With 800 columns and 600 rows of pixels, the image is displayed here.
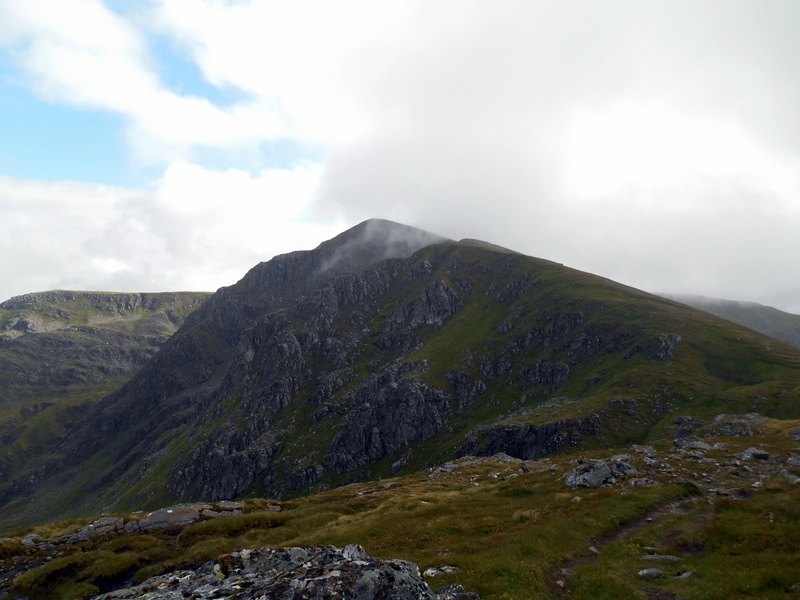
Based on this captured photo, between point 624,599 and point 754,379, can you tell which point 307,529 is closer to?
point 624,599

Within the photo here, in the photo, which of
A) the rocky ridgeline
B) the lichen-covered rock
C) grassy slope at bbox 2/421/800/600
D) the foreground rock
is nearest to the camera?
the foreground rock

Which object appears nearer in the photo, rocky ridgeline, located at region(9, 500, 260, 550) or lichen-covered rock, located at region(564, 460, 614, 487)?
rocky ridgeline, located at region(9, 500, 260, 550)

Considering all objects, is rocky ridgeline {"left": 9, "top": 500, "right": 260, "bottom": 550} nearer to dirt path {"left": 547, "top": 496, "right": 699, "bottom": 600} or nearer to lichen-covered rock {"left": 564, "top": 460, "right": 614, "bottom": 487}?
lichen-covered rock {"left": 564, "top": 460, "right": 614, "bottom": 487}

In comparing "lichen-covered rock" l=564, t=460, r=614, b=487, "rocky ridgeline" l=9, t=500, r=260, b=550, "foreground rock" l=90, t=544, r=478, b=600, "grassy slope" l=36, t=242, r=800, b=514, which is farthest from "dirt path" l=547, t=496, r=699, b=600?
"grassy slope" l=36, t=242, r=800, b=514

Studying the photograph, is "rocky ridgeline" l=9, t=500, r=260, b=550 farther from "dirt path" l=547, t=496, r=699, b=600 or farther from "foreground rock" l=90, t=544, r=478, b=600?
"dirt path" l=547, t=496, r=699, b=600

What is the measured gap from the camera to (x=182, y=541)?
35.9 m

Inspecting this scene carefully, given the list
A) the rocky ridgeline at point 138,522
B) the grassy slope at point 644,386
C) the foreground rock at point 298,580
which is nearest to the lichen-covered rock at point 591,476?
the foreground rock at point 298,580

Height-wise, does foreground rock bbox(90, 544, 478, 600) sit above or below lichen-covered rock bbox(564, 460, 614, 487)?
above

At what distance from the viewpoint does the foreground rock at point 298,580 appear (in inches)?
539

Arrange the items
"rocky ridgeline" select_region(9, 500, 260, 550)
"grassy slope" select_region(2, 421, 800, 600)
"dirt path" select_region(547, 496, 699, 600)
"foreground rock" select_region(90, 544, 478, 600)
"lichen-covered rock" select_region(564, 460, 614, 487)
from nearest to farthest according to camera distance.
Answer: "foreground rock" select_region(90, 544, 478, 600) → "dirt path" select_region(547, 496, 699, 600) → "grassy slope" select_region(2, 421, 800, 600) → "rocky ridgeline" select_region(9, 500, 260, 550) → "lichen-covered rock" select_region(564, 460, 614, 487)

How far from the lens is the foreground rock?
45.0 feet

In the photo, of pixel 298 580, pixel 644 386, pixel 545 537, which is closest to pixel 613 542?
pixel 545 537

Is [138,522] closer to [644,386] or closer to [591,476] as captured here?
[591,476]

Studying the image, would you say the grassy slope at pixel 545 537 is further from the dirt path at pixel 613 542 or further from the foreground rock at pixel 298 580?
the foreground rock at pixel 298 580
